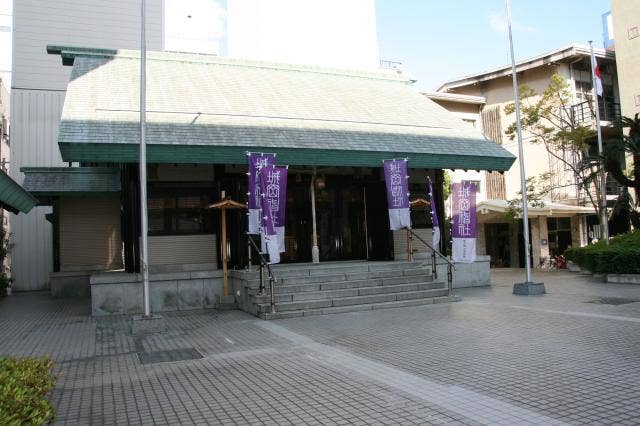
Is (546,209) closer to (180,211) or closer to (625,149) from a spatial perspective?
(625,149)

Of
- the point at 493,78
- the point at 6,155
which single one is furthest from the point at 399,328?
the point at 6,155

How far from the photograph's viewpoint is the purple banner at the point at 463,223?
1459 centimetres

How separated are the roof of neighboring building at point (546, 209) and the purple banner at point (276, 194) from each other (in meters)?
15.0

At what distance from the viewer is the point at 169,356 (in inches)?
334

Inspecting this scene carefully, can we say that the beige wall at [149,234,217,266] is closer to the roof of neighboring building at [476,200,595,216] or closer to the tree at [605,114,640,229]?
the tree at [605,114,640,229]

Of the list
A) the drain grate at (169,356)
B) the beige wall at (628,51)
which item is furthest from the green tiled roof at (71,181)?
the beige wall at (628,51)

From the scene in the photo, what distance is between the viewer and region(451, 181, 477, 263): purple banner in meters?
14.6

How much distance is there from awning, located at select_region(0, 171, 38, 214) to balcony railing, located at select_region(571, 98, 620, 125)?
Answer: 79.7ft

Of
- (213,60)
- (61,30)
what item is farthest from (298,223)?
(61,30)

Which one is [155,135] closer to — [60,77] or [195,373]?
[195,373]

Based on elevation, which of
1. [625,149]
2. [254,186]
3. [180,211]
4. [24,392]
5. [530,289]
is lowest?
[530,289]

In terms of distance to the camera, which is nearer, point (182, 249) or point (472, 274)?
point (182, 249)

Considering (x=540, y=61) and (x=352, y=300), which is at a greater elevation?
(x=540, y=61)

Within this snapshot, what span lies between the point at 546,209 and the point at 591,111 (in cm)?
551
